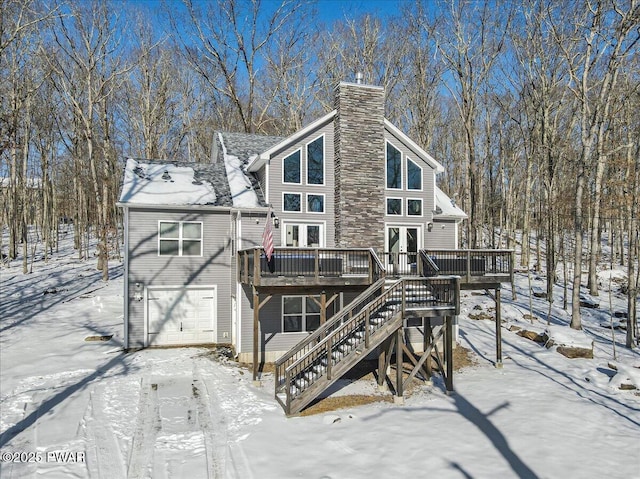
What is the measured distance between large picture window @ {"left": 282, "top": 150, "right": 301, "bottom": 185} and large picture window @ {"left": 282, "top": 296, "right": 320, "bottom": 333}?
4294mm

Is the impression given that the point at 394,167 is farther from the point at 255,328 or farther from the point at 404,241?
the point at 255,328

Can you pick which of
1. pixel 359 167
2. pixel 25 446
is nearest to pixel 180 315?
pixel 25 446

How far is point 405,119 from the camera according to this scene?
30.9m

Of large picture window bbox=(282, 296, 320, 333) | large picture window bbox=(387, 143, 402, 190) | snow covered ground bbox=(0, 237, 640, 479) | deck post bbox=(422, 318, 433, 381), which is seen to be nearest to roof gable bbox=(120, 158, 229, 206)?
large picture window bbox=(282, 296, 320, 333)

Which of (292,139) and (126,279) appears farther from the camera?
(292,139)

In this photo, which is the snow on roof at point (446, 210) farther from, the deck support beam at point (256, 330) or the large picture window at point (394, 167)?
the deck support beam at point (256, 330)

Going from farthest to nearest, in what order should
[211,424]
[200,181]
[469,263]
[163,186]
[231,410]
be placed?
[200,181] < [163,186] < [469,263] < [231,410] < [211,424]

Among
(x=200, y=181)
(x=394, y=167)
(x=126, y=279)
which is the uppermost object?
(x=394, y=167)

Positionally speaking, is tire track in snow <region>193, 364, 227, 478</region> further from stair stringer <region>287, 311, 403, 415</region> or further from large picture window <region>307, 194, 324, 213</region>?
large picture window <region>307, 194, 324, 213</region>

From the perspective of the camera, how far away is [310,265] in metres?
→ 13.0

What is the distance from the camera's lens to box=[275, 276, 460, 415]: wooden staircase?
11078 mm

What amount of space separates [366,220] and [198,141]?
2440cm

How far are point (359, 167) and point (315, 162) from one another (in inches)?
67.9

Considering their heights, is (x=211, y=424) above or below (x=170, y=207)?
below
